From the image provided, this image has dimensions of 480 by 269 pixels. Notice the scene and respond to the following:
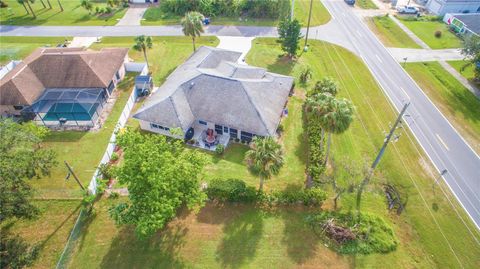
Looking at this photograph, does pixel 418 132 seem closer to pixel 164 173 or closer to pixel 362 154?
pixel 362 154

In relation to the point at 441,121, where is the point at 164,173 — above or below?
above

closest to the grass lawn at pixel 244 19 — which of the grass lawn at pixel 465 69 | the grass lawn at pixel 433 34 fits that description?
the grass lawn at pixel 433 34

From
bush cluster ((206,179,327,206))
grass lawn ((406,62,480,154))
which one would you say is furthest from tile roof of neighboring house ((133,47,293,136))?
grass lawn ((406,62,480,154))

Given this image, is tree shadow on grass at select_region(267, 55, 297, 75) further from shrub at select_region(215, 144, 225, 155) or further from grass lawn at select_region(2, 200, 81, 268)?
grass lawn at select_region(2, 200, 81, 268)

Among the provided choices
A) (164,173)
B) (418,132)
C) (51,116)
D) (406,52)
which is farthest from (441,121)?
(51,116)

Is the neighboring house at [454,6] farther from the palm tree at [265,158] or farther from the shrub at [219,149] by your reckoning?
the palm tree at [265,158]

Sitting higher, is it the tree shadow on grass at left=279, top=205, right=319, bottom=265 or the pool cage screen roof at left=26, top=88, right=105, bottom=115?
the pool cage screen roof at left=26, top=88, right=105, bottom=115
